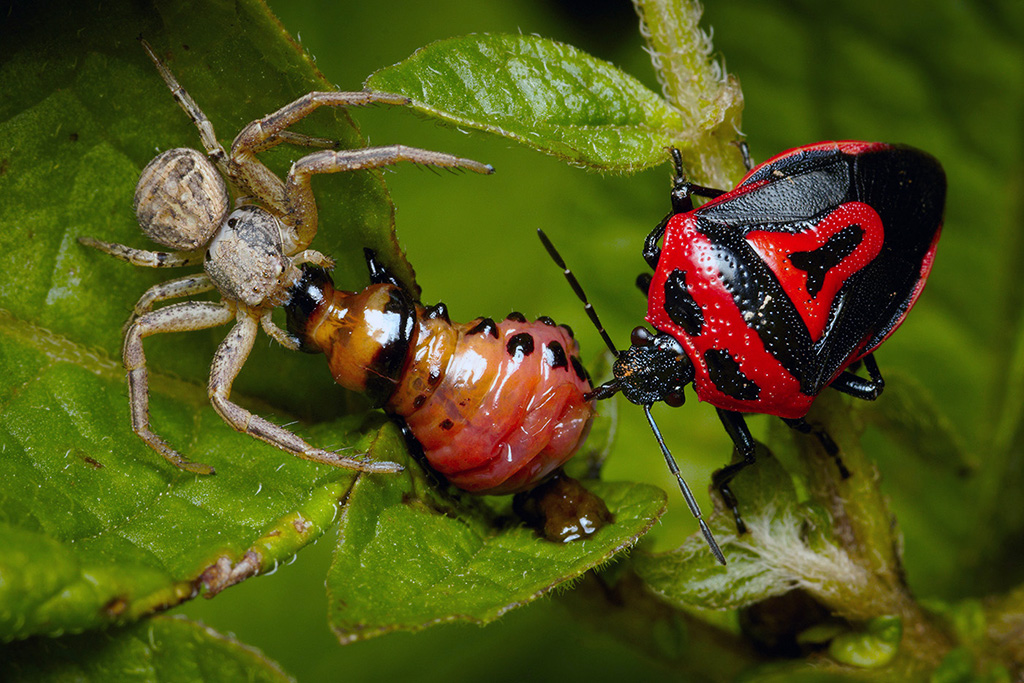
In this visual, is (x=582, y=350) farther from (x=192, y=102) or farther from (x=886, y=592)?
(x=192, y=102)

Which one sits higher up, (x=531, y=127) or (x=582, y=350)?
(x=531, y=127)

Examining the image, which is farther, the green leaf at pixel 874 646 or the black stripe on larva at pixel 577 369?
the black stripe on larva at pixel 577 369

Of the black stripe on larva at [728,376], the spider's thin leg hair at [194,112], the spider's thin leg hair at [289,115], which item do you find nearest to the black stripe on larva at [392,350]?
the spider's thin leg hair at [289,115]

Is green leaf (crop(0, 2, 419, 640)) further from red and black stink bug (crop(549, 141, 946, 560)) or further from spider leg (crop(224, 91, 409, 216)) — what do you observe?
red and black stink bug (crop(549, 141, 946, 560))

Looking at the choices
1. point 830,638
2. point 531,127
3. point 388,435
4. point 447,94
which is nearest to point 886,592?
point 830,638

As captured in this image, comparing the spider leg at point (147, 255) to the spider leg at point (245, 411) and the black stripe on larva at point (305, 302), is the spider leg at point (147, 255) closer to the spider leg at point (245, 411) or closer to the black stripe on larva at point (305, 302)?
the spider leg at point (245, 411)

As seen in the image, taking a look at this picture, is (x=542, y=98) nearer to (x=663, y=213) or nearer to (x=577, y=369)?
(x=577, y=369)
